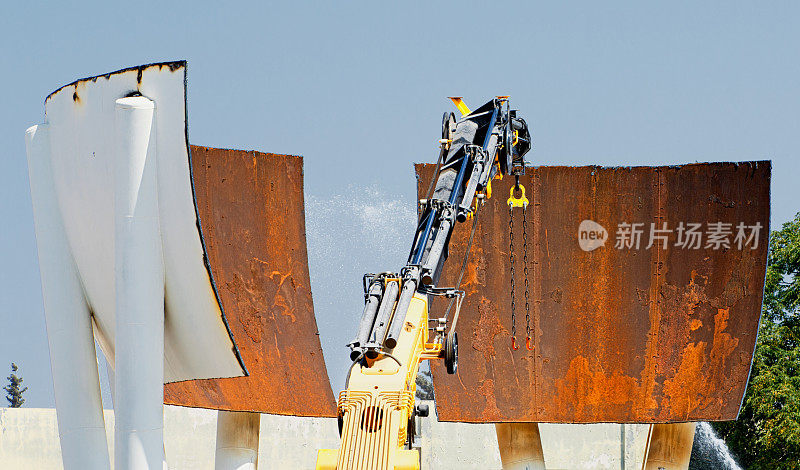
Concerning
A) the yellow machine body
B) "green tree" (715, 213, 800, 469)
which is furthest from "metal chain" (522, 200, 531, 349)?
"green tree" (715, 213, 800, 469)

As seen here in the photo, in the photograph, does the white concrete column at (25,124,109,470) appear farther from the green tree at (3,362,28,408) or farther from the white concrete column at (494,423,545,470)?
the green tree at (3,362,28,408)

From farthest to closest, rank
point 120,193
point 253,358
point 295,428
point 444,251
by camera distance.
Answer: point 295,428 < point 253,358 < point 444,251 < point 120,193

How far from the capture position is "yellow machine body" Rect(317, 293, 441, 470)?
6891mm

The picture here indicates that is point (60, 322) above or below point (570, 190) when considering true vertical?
below

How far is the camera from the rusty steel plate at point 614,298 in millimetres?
11258

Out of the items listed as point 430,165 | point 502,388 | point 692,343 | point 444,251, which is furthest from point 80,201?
point 692,343

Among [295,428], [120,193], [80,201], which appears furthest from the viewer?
[295,428]

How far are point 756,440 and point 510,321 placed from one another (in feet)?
38.8

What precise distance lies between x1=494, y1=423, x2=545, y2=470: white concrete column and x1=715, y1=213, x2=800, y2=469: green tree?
9.98 meters

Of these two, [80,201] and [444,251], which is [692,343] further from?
[80,201]

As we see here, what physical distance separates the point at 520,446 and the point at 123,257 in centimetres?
548

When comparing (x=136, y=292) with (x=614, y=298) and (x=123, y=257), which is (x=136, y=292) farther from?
(x=614, y=298)

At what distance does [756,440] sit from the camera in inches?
853

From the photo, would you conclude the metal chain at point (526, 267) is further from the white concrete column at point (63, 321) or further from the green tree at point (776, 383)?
the green tree at point (776, 383)
